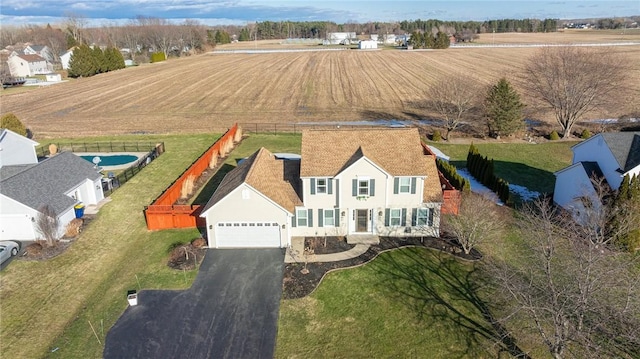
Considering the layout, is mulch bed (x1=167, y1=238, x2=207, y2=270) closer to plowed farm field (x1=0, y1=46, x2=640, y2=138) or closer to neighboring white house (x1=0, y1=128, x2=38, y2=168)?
neighboring white house (x1=0, y1=128, x2=38, y2=168)

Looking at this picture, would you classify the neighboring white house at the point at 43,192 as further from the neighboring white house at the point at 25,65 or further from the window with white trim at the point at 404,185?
the neighboring white house at the point at 25,65

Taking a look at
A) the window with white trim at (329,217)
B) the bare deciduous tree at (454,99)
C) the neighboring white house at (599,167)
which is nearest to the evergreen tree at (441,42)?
the bare deciduous tree at (454,99)

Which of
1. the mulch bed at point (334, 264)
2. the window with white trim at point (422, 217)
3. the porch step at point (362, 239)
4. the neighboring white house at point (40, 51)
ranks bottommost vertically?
the mulch bed at point (334, 264)

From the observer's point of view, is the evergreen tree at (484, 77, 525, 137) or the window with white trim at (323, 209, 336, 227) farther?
the evergreen tree at (484, 77, 525, 137)

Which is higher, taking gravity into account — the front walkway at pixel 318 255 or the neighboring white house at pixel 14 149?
the neighboring white house at pixel 14 149

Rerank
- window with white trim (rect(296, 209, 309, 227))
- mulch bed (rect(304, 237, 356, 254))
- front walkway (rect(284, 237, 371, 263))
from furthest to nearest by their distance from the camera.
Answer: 1. window with white trim (rect(296, 209, 309, 227))
2. mulch bed (rect(304, 237, 356, 254))
3. front walkway (rect(284, 237, 371, 263))

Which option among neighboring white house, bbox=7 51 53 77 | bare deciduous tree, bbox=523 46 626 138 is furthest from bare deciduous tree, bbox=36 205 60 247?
neighboring white house, bbox=7 51 53 77

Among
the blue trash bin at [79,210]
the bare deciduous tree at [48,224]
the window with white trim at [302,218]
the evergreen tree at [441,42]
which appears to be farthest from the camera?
the evergreen tree at [441,42]
